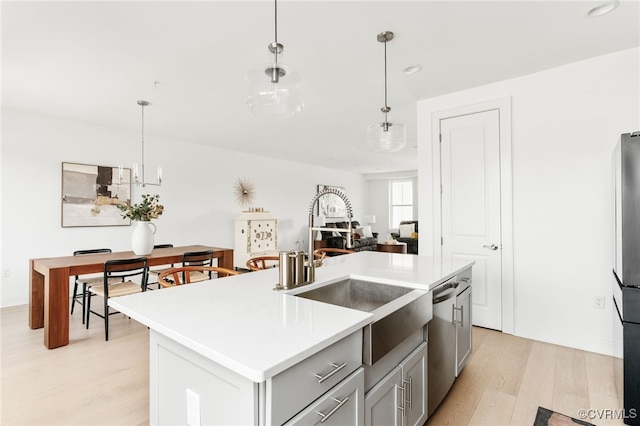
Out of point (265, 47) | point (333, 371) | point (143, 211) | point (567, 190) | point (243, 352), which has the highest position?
point (265, 47)

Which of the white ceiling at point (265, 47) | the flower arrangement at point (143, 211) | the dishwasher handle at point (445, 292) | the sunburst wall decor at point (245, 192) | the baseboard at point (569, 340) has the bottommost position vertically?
the baseboard at point (569, 340)

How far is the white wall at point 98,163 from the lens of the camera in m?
4.04

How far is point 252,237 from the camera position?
20.8 ft

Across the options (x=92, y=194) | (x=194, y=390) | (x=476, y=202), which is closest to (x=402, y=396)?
(x=194, y=390)

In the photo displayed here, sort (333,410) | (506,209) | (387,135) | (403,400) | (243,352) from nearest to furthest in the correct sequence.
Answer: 1. (243,352)
2. (333,410)
3. (403,400)
4. (387,135)
5. (506,209)

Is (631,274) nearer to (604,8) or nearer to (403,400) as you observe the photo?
(403,400)

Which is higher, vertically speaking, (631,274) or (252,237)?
(631,274)

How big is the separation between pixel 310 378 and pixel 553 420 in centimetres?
178

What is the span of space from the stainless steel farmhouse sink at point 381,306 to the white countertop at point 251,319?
5 centimetres

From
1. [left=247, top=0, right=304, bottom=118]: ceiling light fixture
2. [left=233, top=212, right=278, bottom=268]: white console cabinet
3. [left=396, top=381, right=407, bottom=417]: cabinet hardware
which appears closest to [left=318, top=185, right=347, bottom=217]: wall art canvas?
[left=233, top=212, right=278, bottom=268]: white console cabinet

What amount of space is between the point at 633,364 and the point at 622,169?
42.1 inches

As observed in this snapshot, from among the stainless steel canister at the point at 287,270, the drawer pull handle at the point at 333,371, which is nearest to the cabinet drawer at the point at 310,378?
the drawer pull handle at the point at 333,371

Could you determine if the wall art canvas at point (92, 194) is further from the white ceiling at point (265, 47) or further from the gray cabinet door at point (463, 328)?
the gray cabinet door at point (463, 328)

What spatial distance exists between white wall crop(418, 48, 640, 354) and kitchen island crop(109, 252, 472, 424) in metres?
2.14
